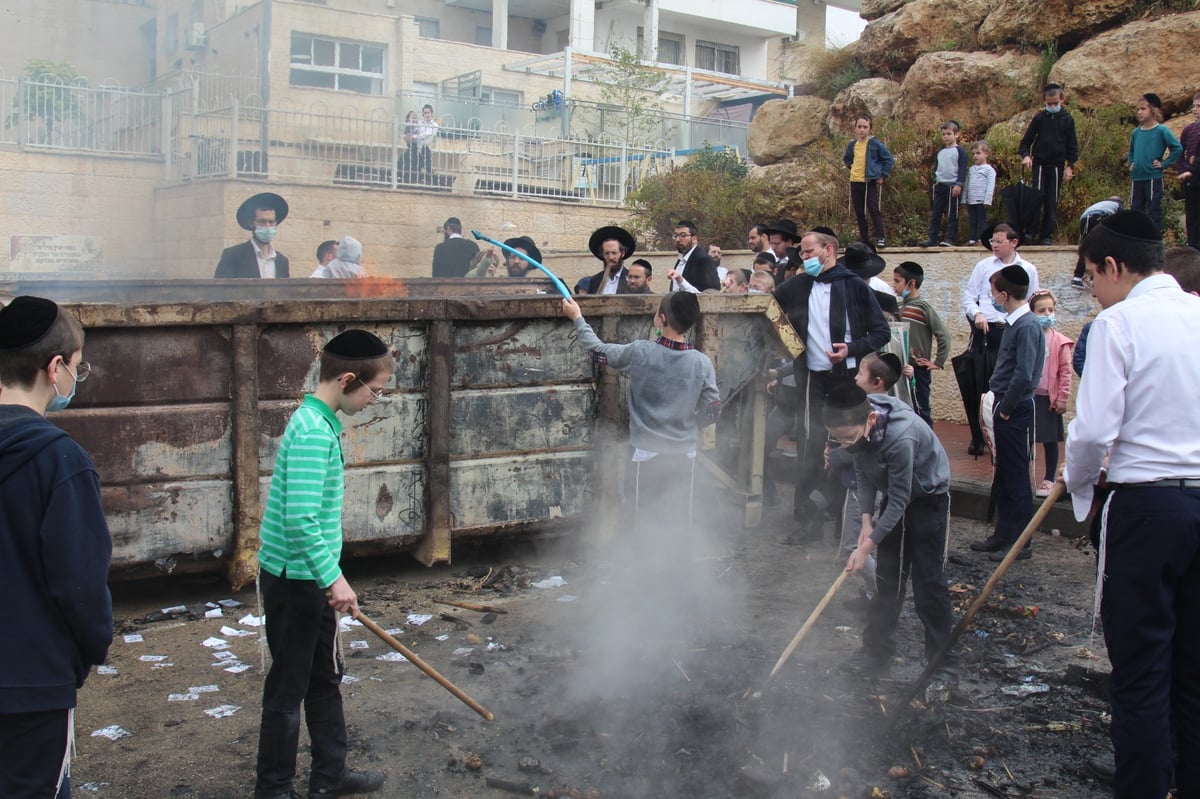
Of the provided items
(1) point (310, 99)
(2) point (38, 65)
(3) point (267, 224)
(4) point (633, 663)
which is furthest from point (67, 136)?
(4) point (633, 663)

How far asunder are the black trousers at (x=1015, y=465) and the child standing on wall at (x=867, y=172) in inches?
245

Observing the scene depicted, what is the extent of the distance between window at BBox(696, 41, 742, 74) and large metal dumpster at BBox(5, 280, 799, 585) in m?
32.8

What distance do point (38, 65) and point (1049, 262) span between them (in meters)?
14.6

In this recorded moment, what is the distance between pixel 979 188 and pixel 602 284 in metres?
5.64

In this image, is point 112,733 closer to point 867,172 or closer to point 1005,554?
point 1005,554

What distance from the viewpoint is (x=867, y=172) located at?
1260 cm

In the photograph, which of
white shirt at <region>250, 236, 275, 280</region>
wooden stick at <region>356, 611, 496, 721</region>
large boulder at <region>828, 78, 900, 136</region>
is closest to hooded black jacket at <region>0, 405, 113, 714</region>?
wooden stick at <region>356, 611, 496, 721</region>

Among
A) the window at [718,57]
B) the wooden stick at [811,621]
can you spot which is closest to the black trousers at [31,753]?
the wooden stick at [811,621]

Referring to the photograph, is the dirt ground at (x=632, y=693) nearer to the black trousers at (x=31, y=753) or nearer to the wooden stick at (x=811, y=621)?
the wooden stick at (x=811, y=621)

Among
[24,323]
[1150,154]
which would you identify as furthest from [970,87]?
[24,323]

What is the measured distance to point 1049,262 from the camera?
10.5m

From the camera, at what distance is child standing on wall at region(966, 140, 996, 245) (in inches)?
460

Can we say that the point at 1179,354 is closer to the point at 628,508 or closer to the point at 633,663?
the point at 633,663

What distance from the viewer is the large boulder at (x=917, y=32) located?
1605cm
